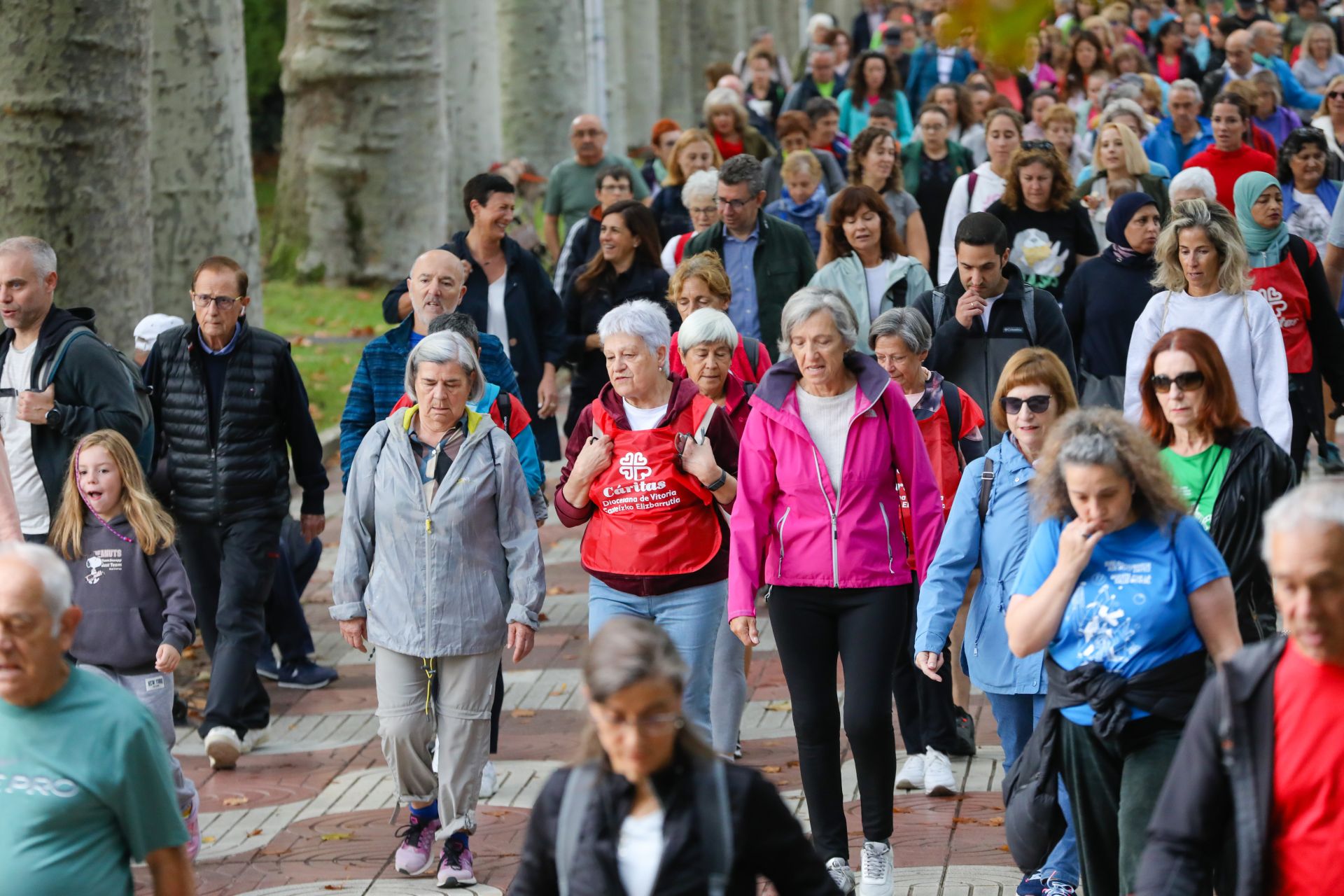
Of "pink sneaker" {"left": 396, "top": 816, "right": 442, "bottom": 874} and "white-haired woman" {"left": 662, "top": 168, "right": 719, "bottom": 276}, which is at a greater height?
"white-haired woman" {"left": 662, "top": 168, "right": 719, "bottom": 276}

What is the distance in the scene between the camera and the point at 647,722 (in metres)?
3.78

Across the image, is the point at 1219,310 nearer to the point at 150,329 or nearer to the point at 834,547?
the point at 834,547

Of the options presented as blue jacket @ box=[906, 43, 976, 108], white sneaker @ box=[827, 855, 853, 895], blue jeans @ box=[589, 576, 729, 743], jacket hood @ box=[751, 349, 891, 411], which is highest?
blue jacket @ box=[906, 43, 976, 108]

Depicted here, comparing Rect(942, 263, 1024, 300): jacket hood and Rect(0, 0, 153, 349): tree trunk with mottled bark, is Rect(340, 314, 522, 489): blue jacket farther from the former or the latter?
Rect(0, 0, 153, 349): tree trunk with mottled bark

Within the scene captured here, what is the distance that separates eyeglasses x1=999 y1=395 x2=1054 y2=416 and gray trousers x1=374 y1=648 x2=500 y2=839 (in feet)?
6.63

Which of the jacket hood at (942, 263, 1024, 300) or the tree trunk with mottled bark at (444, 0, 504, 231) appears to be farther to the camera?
the tree trunk with mottled bark at (444, 0, 504, 231)

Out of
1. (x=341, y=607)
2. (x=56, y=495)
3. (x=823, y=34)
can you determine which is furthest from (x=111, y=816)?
(x=823, y=34)

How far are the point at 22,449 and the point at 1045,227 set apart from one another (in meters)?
5.50

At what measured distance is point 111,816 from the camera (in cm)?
424

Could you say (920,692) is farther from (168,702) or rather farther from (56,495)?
(56,495)

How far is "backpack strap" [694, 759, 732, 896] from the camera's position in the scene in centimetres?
381

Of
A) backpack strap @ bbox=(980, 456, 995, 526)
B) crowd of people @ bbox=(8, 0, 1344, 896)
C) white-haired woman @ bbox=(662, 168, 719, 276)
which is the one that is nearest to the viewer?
crowd of people @ bbox=(8, 0, 1344, 896)

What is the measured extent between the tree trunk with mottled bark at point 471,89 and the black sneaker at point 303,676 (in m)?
11.8

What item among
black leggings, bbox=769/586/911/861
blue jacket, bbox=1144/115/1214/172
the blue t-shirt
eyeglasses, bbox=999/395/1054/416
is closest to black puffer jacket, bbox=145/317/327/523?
black leggings, bbox=769/586/911/861
